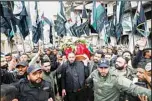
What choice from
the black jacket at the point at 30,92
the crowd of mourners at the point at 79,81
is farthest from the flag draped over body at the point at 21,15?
the black jacket at the point at 30,92

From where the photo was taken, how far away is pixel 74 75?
33.0ft

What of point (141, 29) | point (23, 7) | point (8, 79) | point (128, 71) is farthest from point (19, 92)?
point (23, 7)

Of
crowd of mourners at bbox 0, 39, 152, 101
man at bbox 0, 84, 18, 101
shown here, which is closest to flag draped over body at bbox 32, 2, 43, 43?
crowd of mourners at bbox 0, 39, 152, 101

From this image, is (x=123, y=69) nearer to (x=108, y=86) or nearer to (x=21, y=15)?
(x=108, y=86)

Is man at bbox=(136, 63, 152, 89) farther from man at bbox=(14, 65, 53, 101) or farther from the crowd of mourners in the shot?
man at bbox=(14, 65, 53, 101)

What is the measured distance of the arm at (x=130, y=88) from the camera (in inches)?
248

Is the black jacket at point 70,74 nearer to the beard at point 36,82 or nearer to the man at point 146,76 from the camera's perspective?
the beard at point 36,82

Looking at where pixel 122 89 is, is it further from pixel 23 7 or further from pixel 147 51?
pixel 23 7

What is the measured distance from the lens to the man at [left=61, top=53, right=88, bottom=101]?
10039mm

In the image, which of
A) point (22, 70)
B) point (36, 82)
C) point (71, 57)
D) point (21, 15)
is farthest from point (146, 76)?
point (21, 15)

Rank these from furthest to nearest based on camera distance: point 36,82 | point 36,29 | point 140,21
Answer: point 36,29 → point 140,21 → point 36,82

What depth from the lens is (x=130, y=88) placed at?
6953 millimetres

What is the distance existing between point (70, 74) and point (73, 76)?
93mm

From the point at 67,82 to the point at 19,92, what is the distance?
376 cm
